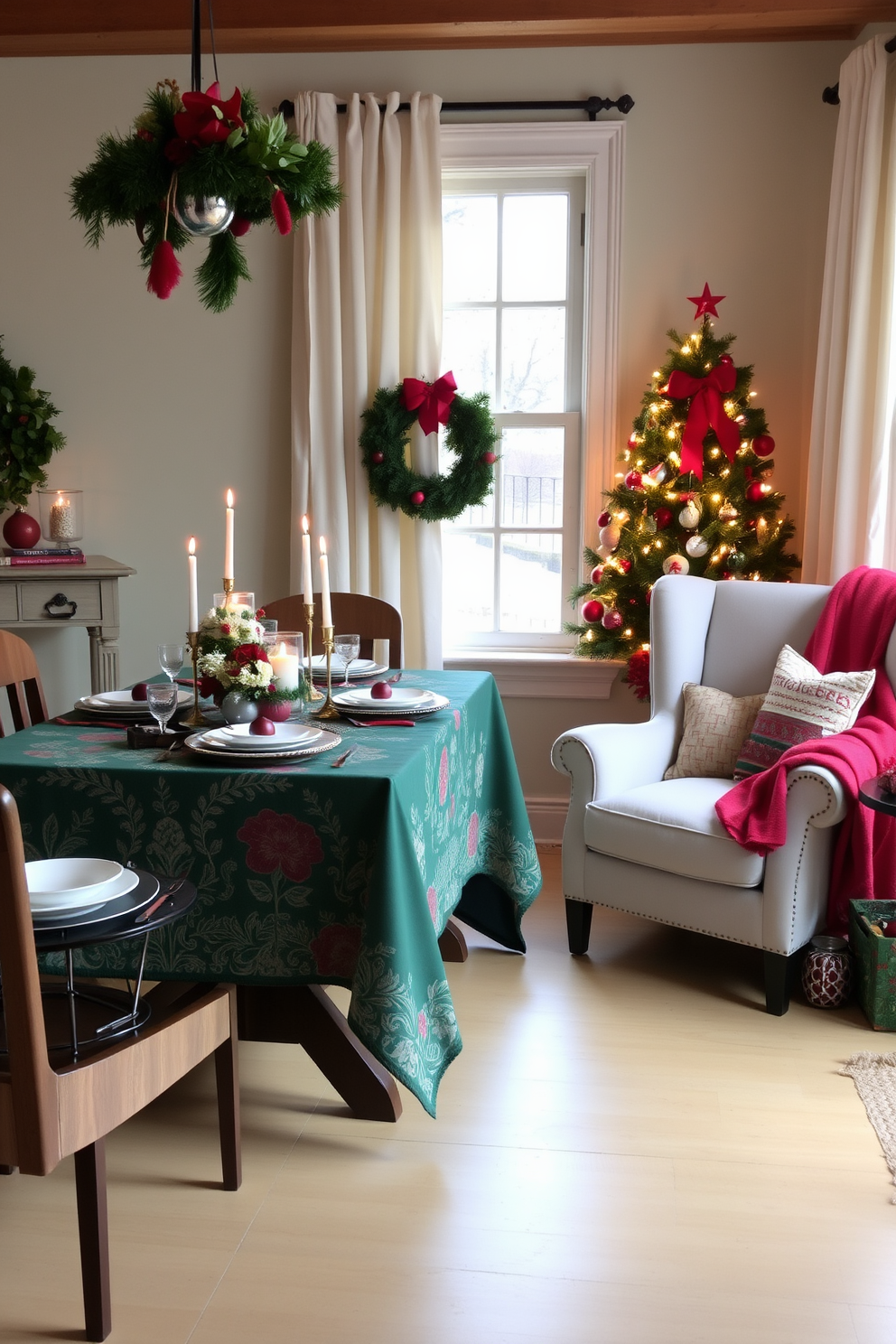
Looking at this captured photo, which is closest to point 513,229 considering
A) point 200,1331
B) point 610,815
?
point 610,815

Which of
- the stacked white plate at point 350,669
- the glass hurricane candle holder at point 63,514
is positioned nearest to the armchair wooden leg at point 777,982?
the stacked white plate at point 350,669

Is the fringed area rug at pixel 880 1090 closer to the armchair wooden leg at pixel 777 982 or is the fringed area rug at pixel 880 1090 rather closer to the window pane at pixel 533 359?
the armchair wooden leg at pixel 777 982

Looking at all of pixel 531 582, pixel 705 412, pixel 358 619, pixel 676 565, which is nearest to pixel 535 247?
pixel 705 412

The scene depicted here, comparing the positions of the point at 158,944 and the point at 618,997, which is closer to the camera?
the point at 158,944

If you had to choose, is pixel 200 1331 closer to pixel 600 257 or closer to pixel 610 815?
pixel 610 815

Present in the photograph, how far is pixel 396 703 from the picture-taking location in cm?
256

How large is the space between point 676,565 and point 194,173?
6.84 ft

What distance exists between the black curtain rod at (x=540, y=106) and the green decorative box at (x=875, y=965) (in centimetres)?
272

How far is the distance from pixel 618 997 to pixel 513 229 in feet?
8.83

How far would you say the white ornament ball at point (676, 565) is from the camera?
3.73m

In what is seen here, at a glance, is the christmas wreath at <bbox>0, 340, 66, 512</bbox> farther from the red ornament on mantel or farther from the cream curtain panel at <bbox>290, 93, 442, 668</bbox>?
the cream curtain panel at <bbox>290, 93, 442, 668</bbox>

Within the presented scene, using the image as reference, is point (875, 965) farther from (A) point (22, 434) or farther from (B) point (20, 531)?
(A) point (22, 434)

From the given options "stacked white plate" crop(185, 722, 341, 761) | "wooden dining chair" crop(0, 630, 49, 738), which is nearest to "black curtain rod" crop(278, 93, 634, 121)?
"wooden dining chair" crop(0, 630, 49, 738)

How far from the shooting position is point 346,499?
4.11 metres
